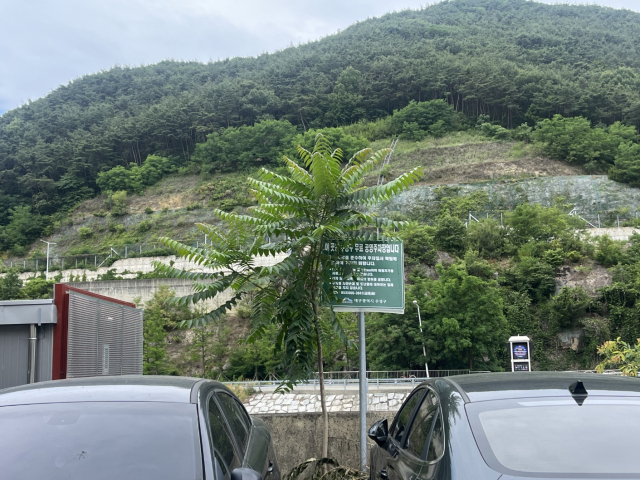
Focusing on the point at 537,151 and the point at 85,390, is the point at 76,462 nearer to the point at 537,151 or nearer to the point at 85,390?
the point at 85,390

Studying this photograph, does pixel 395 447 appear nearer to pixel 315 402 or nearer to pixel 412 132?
pixel 315 402

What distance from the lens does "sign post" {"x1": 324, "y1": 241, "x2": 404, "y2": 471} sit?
7680 mm

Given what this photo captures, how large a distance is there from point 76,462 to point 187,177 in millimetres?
103025

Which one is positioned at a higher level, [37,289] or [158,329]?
[37,289]

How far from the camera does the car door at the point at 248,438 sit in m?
4.16

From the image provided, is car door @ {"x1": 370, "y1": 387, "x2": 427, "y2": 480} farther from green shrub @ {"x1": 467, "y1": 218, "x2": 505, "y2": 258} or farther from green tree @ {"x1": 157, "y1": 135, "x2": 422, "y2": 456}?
green shrub @ {"x1": 467, "y1": 218, "x2": 505, "y2": 258}

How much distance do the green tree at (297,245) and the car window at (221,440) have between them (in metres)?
3.29

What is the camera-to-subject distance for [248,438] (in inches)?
180

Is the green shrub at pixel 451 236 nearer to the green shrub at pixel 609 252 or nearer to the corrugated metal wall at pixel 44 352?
the green shrub at pixel 609 252

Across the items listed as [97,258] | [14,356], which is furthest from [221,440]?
[97,258]

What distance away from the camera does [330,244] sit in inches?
302

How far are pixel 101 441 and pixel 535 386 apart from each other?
2686mm

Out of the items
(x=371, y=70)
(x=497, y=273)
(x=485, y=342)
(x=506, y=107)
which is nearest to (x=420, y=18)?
(x=371, y=70)

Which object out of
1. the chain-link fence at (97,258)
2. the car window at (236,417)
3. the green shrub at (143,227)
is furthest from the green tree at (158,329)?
the car window at (236,417)
